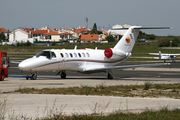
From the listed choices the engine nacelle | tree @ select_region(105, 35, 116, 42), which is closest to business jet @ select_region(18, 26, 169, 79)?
the engine nacelle

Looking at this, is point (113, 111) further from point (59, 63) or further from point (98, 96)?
point (59, 63)

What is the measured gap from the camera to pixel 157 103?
1201cm

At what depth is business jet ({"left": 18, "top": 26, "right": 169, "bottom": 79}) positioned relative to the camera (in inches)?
914

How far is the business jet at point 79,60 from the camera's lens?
23.2 meters

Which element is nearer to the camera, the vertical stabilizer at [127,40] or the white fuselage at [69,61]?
the white fuselage at [69,61]

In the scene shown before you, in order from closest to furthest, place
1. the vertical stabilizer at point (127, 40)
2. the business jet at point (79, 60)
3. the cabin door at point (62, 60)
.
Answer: the business jet at point (79, 60) < the cabin door at point (62, 60) < the vertical stabilizer at point (127, 40)

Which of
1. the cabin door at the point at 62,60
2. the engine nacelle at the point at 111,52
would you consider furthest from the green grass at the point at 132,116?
the engine nacelle at the point at 111,52

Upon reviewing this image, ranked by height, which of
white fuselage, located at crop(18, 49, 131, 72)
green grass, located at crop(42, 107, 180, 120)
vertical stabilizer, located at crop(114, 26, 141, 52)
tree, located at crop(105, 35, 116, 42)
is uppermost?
tree, located at crop(105, 35, 116, 42)

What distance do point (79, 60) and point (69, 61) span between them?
1218 mm

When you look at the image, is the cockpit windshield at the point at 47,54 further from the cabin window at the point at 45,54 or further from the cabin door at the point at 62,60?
the cabin door at the point at 62,60

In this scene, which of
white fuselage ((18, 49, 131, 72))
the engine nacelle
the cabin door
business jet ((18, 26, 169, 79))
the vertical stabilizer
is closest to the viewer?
white fuselage ((18, 49, 131, 72))

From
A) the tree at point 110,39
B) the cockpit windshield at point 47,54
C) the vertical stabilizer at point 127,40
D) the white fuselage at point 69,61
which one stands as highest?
the tree at point 110,39

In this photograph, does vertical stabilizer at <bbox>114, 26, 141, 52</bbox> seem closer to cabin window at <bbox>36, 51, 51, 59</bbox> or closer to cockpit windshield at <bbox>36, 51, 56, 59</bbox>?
cockpit windshield at <bbox>36, 51, 56, 59</bbox>

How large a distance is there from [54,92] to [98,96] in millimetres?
2472
